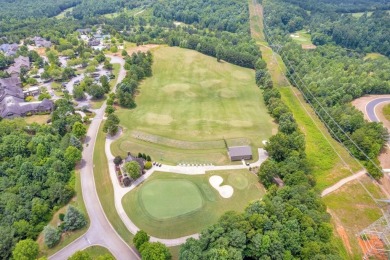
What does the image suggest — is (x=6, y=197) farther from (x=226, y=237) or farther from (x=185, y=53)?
(x=185, y=53)

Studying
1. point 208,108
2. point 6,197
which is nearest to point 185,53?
point 208,108

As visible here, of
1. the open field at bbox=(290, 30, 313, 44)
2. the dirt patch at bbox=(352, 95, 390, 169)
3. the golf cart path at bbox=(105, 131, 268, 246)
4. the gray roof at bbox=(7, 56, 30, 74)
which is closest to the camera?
the golf cart path at bbox=(105, 131, 268, 246)

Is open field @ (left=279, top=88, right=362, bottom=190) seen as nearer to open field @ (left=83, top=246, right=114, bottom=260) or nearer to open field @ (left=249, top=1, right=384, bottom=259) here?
open field @ (left=249, top=1, right=384, bottom=259)

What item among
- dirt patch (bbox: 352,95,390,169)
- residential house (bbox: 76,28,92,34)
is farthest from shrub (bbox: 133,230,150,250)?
residential house (bbox: 76,28,92,34)

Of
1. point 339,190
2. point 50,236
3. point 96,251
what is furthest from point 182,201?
point 339,190

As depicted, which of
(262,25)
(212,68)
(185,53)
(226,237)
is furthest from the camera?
(262,25)

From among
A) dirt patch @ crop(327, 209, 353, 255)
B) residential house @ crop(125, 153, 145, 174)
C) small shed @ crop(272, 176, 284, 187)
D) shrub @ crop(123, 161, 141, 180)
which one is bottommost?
dirt patch @ crop(327, 209, 353, 255)

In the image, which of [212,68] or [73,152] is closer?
[73,152]
